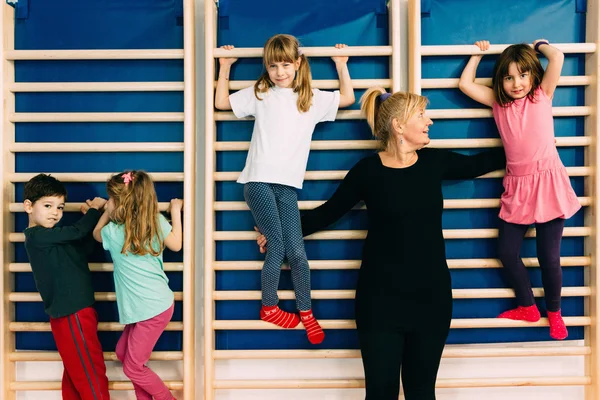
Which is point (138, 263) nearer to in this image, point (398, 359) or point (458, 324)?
point (398, 359)

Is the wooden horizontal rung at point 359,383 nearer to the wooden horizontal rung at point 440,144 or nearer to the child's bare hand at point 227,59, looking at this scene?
the wooden horizontal rung at point 440,144

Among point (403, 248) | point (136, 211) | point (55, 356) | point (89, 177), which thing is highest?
point (89, 177)

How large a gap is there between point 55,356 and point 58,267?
0.44m

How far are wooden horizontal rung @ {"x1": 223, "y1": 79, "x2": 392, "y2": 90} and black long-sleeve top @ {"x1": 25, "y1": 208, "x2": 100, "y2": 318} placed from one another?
849 millimetres

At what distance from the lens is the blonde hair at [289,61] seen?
75.2 inches

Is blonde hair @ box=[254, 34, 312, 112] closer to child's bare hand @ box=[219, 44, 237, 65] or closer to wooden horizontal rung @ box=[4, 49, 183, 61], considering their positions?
child's bare hand @ box=[219, 44, 237, 65]

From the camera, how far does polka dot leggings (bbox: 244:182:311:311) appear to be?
75.9 inches

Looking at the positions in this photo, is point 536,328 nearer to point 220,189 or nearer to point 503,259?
point 503,259

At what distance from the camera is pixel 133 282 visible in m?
1.90

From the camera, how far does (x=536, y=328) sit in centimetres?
209

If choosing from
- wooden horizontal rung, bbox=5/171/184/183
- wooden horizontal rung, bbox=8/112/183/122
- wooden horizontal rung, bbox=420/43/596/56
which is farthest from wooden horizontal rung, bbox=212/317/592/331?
wooden horizontal rung, bbox=420/43/596/56

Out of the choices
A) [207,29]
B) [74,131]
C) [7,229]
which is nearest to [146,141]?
[74,131]

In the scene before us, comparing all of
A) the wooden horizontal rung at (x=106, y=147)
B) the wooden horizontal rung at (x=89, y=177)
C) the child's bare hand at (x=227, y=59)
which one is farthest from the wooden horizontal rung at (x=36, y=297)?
the child's bare hand at (x=227, y=59)

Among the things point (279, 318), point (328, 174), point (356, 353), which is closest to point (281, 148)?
point (328, 174)
